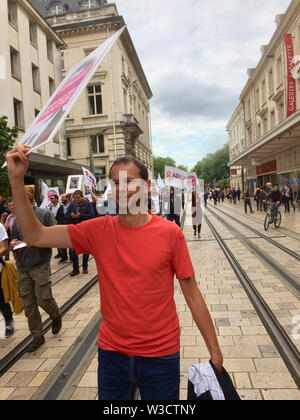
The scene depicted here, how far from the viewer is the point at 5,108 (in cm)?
1720

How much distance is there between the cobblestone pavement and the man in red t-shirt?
1.48 metres

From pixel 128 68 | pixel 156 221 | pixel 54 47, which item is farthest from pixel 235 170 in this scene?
pixel 156 221

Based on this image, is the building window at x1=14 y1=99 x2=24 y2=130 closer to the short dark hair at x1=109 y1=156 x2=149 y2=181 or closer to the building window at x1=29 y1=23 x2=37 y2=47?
the building window at x1=29 y1=23 x2=37 y2=47

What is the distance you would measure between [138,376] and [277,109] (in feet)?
107

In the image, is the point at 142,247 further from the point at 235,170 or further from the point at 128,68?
the point at 235,170

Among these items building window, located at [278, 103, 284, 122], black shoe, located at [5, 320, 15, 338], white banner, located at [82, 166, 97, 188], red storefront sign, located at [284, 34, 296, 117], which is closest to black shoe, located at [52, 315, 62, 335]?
black shoe, located at [5, 320, 15, 338]

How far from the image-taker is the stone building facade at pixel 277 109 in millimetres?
22344

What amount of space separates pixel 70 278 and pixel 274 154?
27010 millimetres

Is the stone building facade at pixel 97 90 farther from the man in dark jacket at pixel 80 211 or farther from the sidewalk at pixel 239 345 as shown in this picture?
the sidewalk at pixel 239 345

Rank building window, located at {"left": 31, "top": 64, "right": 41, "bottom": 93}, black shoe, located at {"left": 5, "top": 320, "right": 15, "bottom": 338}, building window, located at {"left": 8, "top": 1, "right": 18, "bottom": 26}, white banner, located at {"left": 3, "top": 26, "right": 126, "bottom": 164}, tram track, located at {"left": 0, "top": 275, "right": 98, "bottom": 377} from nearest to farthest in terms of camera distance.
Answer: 1. white banner, located at {"left": 3, "top": 26, "right": 126, "bottom": 164}
2. tram track, located at {"left": 0, "top": 275, "right": 98, "bottom": 377}
3. black shoe, located at {"left": 5, "top": 320, "right": 15, "bottom": 338}
4. building window, located at {"left": 8, "top": 1, "right": 18, "bottom": 26}
5. building window, located at {"left": 31, "top": 64, "right": 41, "bottom": 93}

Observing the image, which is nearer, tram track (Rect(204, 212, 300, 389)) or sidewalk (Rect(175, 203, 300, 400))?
sidewalk (Rect(175, 203, 300, 400))

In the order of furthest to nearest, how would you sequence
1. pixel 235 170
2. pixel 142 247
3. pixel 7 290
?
pixel 235 170 → pixel 7 290 → pixel 142 247

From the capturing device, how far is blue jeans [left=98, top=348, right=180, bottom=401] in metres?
1.67

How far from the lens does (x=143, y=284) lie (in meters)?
1.70
